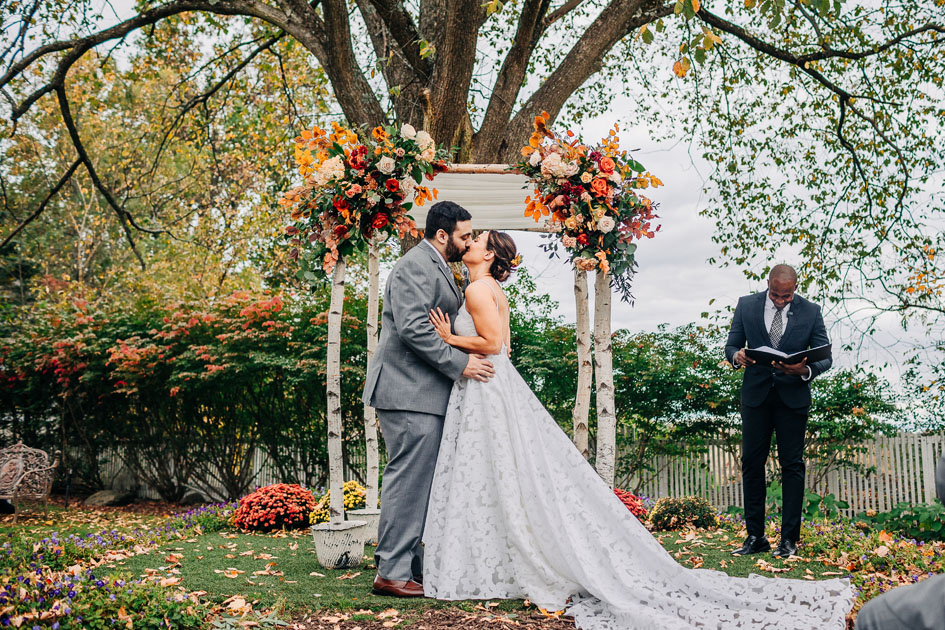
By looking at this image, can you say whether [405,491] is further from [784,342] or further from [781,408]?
[784,342]

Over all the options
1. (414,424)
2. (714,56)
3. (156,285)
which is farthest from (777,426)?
(156,285)

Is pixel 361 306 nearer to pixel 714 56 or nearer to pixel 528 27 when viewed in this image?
pixel 528 27

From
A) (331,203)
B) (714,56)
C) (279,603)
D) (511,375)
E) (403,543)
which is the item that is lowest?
(279,603)

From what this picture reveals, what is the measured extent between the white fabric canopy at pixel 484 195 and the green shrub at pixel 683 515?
10.3 feet

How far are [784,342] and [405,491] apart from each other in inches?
119

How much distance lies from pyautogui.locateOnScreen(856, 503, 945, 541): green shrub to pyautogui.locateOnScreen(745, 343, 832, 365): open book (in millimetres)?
2728

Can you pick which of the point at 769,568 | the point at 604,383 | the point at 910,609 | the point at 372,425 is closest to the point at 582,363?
the point at 604,383

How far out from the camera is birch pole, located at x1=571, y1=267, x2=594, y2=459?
594 centimetres

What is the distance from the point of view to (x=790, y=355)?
193 inches

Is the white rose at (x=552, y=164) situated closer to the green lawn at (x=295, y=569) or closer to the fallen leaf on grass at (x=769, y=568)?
the green lawn at (x=295, y=569)

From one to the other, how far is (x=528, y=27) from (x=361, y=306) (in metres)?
4.52

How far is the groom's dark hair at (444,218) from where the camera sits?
14.0 ft

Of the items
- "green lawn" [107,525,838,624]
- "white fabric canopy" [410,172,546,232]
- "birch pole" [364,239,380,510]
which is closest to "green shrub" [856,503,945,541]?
"green lawn" [107,525,838,624]

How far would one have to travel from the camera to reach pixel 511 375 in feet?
14.0
